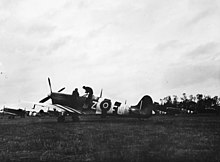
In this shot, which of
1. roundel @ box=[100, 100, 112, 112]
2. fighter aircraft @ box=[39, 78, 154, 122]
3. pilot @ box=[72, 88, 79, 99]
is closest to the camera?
fighter aircraft @ box=[39, 78, 154, 122]

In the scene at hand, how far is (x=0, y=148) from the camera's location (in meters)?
8.88

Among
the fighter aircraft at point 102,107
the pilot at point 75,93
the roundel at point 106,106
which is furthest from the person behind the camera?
the pilot at point 75,93

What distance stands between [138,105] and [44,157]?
54.9ft

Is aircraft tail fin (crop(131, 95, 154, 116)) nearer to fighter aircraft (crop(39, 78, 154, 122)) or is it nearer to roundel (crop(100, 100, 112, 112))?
fighter aircraft (crop(39, 78, 154, 122))

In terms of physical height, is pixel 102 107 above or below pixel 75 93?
below

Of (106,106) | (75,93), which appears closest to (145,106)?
(106,106)

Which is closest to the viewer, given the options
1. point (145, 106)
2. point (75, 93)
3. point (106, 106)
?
point (106, 106)

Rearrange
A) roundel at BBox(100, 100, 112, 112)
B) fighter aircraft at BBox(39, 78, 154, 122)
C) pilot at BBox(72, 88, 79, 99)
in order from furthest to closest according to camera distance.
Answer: pilot at BBox(72, 88, 79, 99) < roundel at BBox(100, 100, 112, 112) < fighter aircraft at BBox(39, 78, 154, 122)

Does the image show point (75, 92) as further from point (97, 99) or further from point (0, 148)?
point (0, 148)

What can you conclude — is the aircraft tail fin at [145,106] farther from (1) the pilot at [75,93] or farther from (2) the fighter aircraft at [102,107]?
(1) the pilot at [75,93]

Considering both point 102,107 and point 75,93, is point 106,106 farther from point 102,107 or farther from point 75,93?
point 75,93

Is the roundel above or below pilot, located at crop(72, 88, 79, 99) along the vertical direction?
below

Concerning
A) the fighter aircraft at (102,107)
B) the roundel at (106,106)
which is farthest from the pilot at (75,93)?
the roundel at (106,106)

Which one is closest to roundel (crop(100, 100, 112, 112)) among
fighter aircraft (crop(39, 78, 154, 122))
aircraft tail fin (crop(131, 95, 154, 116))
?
fighter aircraft (crop(39, 78, 154, 122))
